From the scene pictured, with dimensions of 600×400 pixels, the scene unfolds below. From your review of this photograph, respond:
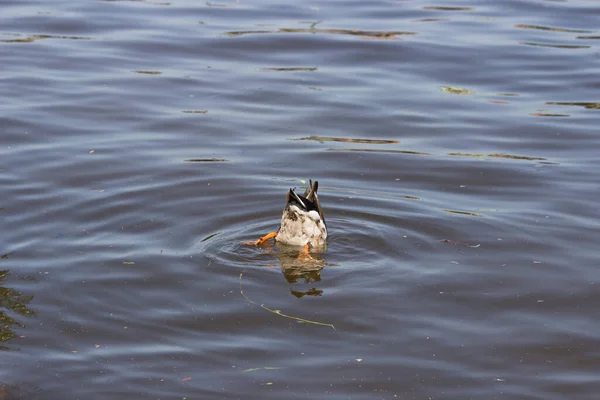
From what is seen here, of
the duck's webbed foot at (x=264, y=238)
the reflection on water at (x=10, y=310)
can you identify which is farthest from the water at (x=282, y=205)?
the duck's webbed foot at (x=264, y=238)

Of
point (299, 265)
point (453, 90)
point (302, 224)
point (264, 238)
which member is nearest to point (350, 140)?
point (453, 90)

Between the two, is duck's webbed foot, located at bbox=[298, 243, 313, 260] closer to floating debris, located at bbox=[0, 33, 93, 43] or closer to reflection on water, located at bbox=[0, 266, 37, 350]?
reflection on water, located at bbox=[0, 266, 37, 350]

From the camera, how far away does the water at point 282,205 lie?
6.52 meters

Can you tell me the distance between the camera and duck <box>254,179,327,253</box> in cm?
852

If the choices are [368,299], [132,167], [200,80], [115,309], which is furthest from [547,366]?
[200,80]

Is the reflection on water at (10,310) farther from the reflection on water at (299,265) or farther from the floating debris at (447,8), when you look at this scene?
the floating debris at (447,8)

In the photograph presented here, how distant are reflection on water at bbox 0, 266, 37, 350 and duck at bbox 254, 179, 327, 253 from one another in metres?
2.32

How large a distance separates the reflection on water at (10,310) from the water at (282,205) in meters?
0.02

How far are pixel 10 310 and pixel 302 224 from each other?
8.89 ft

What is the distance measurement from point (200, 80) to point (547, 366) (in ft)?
28.6

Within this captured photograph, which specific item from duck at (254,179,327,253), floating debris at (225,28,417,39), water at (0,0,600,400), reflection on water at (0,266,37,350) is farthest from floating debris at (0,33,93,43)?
reflection on water at (0,266,37,350)

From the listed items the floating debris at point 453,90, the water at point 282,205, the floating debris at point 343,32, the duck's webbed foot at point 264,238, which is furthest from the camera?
the floating debris at point 343,32

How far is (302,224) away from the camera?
28.0 ft

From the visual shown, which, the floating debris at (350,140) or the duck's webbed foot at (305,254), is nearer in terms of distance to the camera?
the duck's webbed foot at (305,254)
